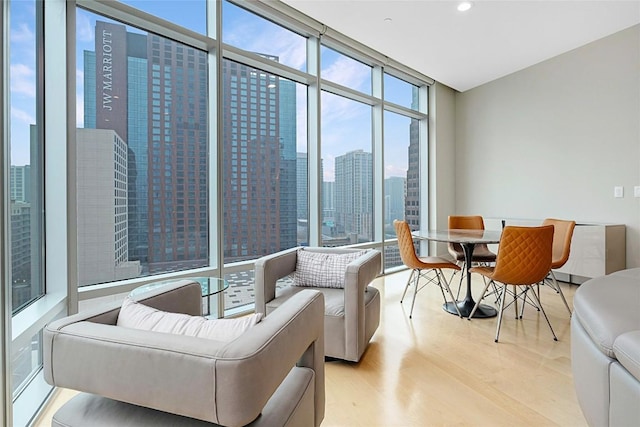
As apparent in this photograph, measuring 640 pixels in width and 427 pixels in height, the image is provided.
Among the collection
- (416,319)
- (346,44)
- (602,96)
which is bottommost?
(416,319)

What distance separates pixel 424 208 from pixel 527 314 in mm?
2732

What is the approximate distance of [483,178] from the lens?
5.56 metres

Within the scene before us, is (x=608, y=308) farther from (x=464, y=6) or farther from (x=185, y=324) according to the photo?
(x=464, y=6)

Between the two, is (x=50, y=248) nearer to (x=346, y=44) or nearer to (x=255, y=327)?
(x=255, y=327)

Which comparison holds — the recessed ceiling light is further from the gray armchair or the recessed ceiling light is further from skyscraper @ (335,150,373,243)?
the gray armchair

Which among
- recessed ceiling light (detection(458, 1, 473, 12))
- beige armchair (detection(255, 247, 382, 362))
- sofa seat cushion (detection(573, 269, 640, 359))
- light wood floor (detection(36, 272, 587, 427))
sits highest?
recessed ceiling light (detection(458, 1, 473, 12))

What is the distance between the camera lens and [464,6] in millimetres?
3250

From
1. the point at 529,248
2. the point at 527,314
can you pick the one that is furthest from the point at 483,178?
the point at 529,248

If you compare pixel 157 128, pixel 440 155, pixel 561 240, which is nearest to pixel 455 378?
pixel 561 240

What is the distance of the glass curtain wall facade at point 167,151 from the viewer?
2.04 meters

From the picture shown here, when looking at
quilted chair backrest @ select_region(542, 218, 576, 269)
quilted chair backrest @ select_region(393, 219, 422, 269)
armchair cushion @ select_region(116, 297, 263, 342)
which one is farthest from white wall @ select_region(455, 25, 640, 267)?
armchair cushion @ select_region(116, 297, 263, 342)

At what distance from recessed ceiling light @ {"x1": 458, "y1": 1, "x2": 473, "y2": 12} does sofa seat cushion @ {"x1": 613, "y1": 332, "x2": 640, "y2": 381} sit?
Result: 3.08 m

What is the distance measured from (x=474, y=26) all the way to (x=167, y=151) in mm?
3255

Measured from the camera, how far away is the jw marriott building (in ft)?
8.85
